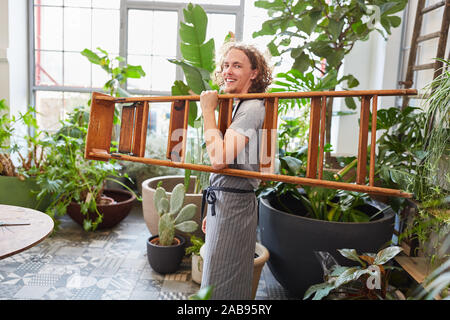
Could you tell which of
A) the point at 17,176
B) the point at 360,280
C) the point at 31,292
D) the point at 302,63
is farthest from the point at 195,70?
the point at 17,176

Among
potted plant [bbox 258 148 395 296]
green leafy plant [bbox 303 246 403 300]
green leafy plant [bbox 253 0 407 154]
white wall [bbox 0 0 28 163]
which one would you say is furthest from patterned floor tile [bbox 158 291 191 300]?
white wall [bbox 0 0 28 163]

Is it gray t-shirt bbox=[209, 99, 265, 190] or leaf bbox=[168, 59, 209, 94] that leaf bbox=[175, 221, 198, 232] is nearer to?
leaf bbox=[168, 59, 209, 94]

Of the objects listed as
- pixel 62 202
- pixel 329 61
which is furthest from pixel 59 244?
pixel 329 61

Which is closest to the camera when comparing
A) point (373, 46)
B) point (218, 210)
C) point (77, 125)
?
point (218, 210)

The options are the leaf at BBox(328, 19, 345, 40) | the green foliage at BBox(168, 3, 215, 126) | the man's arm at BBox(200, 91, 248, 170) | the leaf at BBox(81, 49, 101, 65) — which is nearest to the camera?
the man's arm at BBox(200, 91, 248, 170)

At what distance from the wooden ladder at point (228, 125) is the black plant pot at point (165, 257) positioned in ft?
3.43

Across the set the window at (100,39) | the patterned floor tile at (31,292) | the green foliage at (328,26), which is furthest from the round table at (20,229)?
the window at (100,39)

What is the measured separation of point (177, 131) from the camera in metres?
1.24

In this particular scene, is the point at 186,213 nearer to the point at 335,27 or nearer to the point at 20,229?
the point at 20,229

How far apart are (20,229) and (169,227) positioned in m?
0.97

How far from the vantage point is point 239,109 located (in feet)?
3.96

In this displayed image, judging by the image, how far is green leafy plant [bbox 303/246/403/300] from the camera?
122cm
